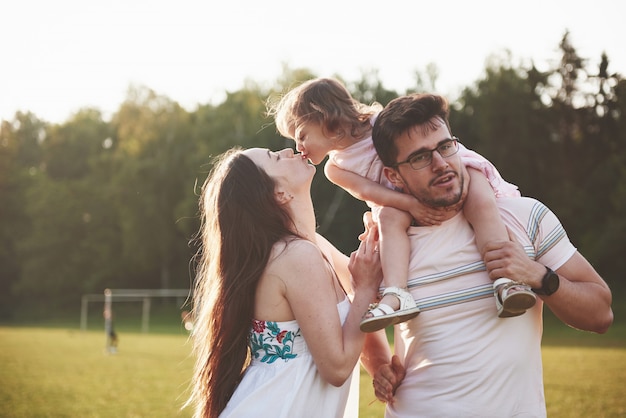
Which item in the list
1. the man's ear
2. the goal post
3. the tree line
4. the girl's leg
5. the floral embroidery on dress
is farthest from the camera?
the goal post

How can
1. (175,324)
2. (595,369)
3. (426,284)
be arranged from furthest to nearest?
(175,324), (595,369), (426,284)

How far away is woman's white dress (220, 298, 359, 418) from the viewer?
3160 mm

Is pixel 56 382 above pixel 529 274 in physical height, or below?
below

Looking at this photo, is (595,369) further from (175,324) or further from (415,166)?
(175,324)

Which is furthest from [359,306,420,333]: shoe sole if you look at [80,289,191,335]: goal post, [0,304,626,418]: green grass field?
[80,289,191,335]: goal post

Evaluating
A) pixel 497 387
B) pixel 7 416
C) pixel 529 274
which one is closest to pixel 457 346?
pixel 497 387

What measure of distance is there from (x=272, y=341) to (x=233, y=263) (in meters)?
0.44

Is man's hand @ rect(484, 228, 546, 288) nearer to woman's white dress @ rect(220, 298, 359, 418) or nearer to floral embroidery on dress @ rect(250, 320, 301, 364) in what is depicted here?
woman's white dress @ rect(220, 298, 359, 418)

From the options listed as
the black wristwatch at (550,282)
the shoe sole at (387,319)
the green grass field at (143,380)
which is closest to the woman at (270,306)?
the shoe sole at (387,319)

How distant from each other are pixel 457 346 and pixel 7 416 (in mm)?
10069

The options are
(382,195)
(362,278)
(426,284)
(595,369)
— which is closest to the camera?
(426,284)

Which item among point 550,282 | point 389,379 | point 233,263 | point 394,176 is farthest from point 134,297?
point 550,282

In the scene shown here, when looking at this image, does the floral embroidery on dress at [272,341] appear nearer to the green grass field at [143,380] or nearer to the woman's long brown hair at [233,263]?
the woman's long brown hair at [233,263]

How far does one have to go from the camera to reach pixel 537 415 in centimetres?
293
